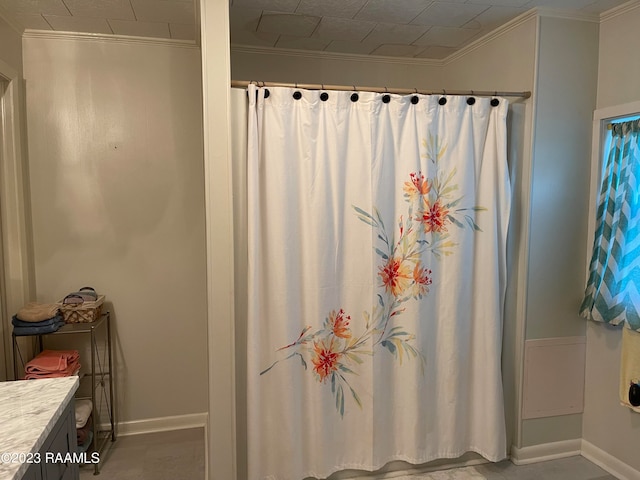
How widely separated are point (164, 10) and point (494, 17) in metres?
1.79

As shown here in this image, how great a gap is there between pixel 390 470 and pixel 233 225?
1.56 meters

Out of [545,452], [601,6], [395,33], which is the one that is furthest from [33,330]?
[601,6]

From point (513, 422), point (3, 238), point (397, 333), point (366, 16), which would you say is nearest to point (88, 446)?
point (3, 238)

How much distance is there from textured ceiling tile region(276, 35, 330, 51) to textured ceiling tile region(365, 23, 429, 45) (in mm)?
308

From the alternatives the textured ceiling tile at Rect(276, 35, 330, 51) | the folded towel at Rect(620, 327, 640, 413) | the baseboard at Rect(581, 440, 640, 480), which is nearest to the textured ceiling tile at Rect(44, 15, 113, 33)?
the textured ceiling tile at Rect(276, 35, 330, 51)

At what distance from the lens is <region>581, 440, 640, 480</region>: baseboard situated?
7.68 ft

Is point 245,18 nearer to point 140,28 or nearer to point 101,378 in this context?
point 140,28

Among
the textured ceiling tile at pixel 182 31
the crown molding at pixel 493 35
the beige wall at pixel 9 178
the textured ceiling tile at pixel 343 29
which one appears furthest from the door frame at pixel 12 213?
the crown molding at pixel 493 35

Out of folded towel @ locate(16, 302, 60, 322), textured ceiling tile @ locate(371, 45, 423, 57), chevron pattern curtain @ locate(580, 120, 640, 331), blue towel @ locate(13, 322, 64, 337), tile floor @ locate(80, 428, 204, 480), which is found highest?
textured ceiling tile @ locate(371, 45, 423, 57)

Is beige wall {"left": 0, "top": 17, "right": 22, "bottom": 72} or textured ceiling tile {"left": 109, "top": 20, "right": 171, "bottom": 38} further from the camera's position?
textured ceiling tile {"left": 109, "top": 20, "right": 171, "bottom": 38}

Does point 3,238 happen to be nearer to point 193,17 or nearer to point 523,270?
point 193,17

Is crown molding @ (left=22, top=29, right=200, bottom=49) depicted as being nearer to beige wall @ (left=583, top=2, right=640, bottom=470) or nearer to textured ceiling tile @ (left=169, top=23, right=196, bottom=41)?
textured ceiling tile @ (left=169, top=23, right=196, bottom=41)

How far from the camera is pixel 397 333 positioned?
232cm

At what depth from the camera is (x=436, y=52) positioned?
10.3 ft
